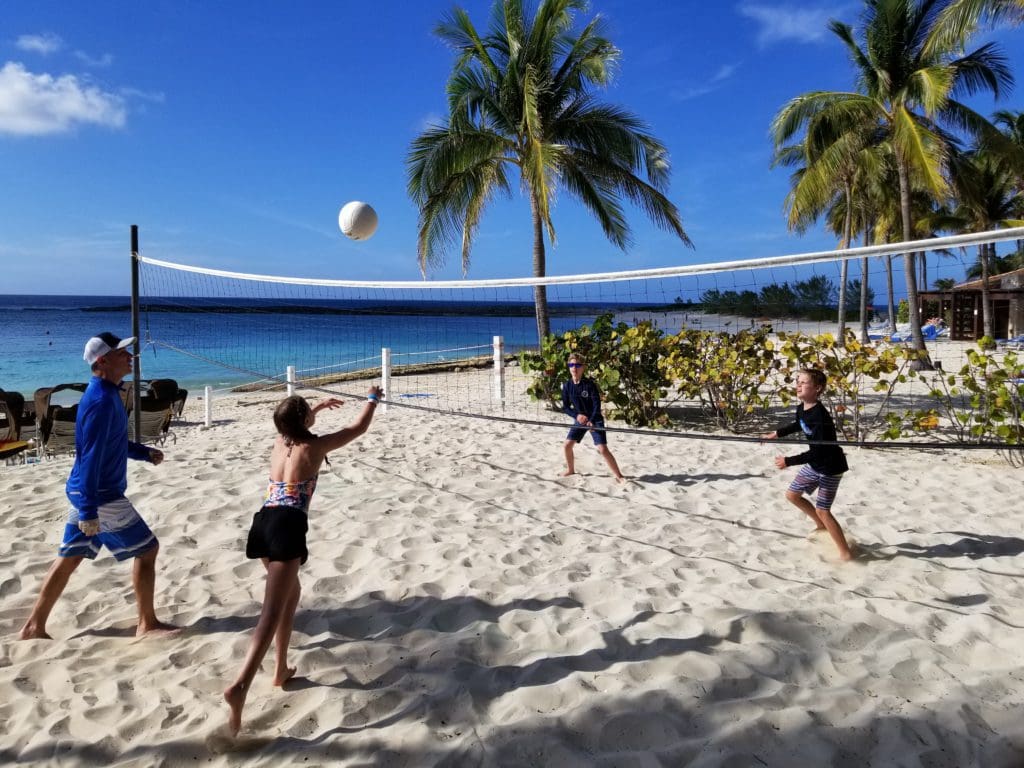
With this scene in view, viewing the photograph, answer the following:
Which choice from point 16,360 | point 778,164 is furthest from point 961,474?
→ point 16,360

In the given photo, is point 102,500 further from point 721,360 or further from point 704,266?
point 721,360

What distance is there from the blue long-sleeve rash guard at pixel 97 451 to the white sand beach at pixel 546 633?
68cm

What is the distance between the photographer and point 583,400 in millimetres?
5688

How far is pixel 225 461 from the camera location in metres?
6.19

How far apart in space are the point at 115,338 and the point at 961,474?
6442 mm

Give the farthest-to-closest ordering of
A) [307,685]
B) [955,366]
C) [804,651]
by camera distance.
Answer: [955,366] → [804,651] → [307,685]

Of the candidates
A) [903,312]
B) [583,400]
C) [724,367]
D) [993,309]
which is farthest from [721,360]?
[903,312]

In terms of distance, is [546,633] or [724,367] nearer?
[546,633]

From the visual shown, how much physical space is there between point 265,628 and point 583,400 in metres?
3.73

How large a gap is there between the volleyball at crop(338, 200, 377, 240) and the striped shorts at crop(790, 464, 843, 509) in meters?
5.73

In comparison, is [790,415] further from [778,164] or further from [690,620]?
[778,164]

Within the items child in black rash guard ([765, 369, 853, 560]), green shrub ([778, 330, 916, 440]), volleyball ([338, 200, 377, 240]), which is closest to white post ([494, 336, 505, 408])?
volleyball ([338, 200, 377, 240])

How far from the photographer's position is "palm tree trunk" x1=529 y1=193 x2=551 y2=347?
10203 millimetres

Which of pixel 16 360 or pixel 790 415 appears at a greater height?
pixel 16 360
